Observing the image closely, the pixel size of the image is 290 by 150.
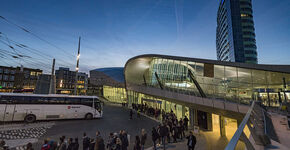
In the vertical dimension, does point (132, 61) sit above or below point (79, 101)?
above

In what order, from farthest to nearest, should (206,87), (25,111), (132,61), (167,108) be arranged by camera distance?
(132,61)
(167,108)
(206,87)
(25,111)

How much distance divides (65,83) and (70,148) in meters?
94.1

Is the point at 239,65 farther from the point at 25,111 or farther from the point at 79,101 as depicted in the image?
the point at 25,111

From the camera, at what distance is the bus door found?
44.8 ft

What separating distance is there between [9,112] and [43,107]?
114 inches

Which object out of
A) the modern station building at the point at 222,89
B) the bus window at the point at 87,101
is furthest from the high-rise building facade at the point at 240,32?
the bus window at the point at 87,101

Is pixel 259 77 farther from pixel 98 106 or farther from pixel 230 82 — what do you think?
pixel 98 106

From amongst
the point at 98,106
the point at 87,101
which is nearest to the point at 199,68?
the point at 98,106

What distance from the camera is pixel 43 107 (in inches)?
581

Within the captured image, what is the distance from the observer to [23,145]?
865 centimetres

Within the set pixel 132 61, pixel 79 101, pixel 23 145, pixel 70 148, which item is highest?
pixel 132 61

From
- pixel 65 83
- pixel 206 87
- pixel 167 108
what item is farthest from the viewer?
pixel 65 83

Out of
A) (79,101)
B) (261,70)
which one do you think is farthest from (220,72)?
(79,101)

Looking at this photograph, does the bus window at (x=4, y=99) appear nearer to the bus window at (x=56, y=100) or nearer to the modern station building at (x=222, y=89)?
the bus window at (x=56, y=100)
